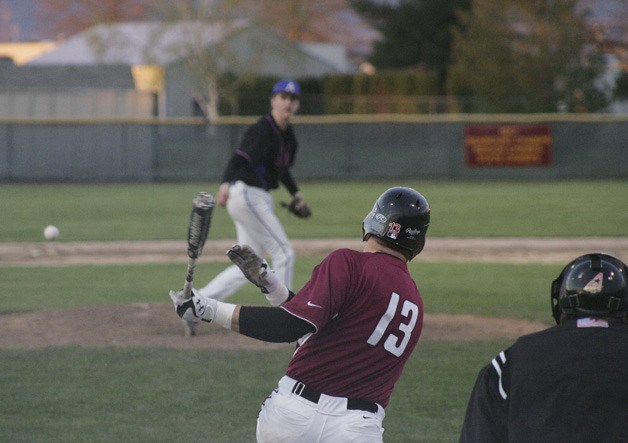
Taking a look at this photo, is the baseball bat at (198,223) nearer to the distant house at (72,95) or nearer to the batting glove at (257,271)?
the batting glove at (257,271)

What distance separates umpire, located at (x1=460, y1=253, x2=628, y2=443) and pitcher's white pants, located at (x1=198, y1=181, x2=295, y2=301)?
5.61 metres

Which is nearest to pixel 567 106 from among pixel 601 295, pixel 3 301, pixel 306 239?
pixel 306 239

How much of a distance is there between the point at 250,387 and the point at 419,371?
4.46 feet

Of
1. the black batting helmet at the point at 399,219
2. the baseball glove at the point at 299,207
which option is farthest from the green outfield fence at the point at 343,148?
the black batting helmet at the point at 399,219

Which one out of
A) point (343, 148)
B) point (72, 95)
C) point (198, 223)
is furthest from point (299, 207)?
point (72, 95)

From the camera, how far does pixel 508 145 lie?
3200 cm

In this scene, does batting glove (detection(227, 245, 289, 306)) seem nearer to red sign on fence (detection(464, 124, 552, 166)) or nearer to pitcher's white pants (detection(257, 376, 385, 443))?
pitcher's white pants (detection(257, 376, 385, 443))

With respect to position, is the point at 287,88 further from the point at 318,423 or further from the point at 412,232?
the point at 318,423

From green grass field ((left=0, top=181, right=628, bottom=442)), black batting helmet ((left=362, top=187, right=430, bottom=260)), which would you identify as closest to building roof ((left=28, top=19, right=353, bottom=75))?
green grass field ((left=0, top=181, right=628, bottom=442))

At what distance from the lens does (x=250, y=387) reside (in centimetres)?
726

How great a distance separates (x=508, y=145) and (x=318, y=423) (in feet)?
95.0

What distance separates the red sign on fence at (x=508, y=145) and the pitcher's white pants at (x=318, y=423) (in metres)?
28.7

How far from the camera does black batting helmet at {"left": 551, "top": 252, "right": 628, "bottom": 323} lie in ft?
9.83

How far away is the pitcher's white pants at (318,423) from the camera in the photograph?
3.84 meters
